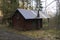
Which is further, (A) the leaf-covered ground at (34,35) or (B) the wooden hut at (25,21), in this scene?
(B) the wooden hut at (25,21)

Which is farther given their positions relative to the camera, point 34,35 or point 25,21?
point 25,21

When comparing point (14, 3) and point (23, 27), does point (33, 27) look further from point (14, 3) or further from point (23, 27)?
point (14, 3)

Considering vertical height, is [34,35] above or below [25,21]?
below

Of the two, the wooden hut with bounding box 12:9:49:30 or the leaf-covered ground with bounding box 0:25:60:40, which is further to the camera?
the wooden hut with bounding box 12:9:49:30

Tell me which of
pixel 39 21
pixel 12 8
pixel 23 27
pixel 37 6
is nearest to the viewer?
pixel 23 27

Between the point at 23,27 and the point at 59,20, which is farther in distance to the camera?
the point at 23,27

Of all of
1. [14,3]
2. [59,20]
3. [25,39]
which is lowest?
[25,39]

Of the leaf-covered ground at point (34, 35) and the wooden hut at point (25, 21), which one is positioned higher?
the wooden hut at point (25, 21)

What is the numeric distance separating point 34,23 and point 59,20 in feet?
28.6

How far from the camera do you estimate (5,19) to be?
3300 centimetres

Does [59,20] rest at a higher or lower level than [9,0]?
lower

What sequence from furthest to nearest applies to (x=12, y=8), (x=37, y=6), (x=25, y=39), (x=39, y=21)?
(x=37, y=6) → (x=12, y=8) → (x=39, y=21) → (x=25, y=39)

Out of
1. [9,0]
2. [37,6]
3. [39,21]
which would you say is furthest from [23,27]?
[37,6]

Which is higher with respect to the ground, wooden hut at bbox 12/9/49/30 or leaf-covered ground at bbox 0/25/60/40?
wooden hut at bbox 12/9/49/30
